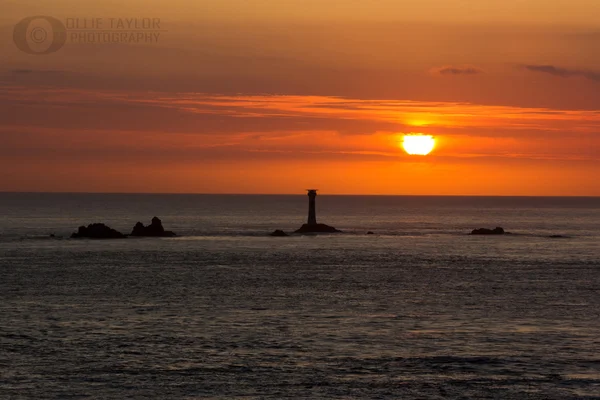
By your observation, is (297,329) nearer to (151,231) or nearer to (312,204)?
(151,231)

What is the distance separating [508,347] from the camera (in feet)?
132

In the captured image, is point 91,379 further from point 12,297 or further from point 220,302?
point 12,297

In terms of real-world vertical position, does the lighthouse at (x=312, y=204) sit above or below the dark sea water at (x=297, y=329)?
above

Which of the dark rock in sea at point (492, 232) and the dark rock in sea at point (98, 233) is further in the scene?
the dark rock in sea at point (492, 232)

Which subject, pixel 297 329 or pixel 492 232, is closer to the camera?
pixel 297 329

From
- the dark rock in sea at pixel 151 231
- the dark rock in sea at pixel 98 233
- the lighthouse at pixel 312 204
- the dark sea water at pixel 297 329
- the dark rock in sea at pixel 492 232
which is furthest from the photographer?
the dark rock in sea at pixel 492 232

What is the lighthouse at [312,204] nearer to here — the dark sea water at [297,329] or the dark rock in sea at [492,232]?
the dark rock in sea at [492,232]

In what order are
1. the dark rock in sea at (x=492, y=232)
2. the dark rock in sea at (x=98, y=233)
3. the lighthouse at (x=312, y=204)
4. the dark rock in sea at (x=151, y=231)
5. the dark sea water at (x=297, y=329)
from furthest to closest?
the dark rock in sea at (x=492, y=232) < the lighthouse at (x=312, y=204) < the dark rock in sea at (x=151, y=231) < the dark rock in sea at (x=98, y=233) < the dark sea water at (x=297, y=329)

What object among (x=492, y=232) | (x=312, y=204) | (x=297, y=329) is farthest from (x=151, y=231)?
(x=297, y=329)

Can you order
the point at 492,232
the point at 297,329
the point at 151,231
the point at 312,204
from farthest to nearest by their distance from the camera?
the point at 492,232
the point at 312,204
the point at 151,231
the point at 297,329

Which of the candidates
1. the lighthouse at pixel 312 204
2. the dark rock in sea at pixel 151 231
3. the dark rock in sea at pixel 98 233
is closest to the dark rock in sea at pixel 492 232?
the lighthouse at pixel 312 204

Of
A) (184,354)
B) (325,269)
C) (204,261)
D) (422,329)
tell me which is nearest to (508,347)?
(422,329)

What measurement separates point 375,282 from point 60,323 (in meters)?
30.5

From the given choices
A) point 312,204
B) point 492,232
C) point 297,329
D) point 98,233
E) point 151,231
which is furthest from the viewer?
point 492,232
